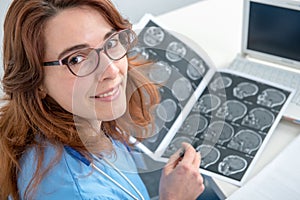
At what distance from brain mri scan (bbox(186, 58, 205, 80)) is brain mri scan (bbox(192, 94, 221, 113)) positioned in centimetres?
6

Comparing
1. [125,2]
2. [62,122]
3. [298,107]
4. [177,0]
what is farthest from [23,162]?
[177,0]

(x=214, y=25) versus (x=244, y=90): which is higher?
(x=214, y=25)

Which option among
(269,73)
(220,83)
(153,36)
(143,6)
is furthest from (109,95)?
(143,6)

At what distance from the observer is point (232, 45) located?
145 centimetres

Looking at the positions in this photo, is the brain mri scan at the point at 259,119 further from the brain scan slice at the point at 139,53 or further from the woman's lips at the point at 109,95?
the woman's lips at the point at 109,95

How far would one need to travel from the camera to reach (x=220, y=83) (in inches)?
51.6

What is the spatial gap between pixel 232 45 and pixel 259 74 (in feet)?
0.51

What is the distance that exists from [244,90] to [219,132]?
0.19 metres

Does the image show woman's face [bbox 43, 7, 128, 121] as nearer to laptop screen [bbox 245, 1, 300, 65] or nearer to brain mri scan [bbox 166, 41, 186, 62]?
brain mri scan [bbox 166, 41, 186, 62]

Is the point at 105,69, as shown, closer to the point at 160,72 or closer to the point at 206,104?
the point at 160,72

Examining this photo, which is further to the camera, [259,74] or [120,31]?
[259,74]

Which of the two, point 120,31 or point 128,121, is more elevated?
point 120,31

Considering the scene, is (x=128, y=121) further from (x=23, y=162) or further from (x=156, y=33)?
(x=156, y=33)

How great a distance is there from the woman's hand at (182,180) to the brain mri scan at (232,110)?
264 mm
